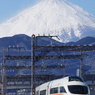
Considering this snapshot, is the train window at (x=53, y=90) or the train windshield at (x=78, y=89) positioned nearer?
the train windshield at (x=78, y=89)

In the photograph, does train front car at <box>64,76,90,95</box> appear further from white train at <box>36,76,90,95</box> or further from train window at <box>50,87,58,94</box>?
train window at <box>50,87,58,94</box>

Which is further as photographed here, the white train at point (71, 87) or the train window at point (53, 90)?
the train window at point (53, 90)

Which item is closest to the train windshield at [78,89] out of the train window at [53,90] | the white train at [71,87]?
the white train at [71,87]

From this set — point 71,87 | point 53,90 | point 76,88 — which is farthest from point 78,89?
point 53,90

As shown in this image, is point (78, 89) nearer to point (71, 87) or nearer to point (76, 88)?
point (76, 88)

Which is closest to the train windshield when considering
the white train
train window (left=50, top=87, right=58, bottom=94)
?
the white train

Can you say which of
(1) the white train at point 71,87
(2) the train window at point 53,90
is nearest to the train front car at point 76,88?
(1) the white train at point 71,87

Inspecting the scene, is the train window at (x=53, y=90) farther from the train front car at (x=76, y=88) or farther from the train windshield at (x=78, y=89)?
the train windshield at (x=78, y=89)

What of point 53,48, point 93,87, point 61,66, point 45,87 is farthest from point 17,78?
point 45,87

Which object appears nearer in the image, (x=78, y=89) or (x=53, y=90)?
(x=78, y=89)

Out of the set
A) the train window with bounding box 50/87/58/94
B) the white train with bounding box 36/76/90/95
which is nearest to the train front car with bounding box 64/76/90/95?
the white train with bounding box 36/76/90/95

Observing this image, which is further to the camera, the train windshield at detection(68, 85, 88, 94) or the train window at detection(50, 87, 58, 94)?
the train window at detection(50, 87, 58, 94)

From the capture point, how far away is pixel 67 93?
5609 cm

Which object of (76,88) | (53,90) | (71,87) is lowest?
(53,90)
